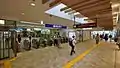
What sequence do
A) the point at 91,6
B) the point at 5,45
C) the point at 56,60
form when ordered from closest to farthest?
the point at 56,60, the point at 5,45, the point at 91,6

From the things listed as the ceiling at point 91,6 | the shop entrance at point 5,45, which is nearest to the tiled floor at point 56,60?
the shop entrance at point 5,45

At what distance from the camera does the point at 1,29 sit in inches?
500

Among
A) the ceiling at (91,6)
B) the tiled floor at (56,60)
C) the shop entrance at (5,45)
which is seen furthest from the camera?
the shop entrance at (5,45)

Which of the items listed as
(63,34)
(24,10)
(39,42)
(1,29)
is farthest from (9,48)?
(63,34)

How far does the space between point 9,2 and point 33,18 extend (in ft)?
13.9

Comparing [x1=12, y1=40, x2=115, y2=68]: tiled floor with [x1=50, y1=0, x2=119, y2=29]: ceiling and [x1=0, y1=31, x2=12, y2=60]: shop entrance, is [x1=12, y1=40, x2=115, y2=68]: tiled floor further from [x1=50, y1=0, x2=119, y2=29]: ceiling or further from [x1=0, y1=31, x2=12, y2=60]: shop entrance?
[x1=50, y1=0, x2=119, y2=29]: ceiling

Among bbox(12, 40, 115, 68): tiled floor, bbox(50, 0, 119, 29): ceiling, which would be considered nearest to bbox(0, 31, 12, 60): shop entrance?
bbox(12, 40, 115, 68): tiled floor

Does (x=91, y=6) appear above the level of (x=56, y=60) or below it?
above

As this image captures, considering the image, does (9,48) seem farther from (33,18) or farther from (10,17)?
(33,18)

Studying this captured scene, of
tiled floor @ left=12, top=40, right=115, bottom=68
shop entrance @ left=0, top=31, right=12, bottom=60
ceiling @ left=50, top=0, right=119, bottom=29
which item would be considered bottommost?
tiled floor @ left=12, top=40, right=115, bottom=68

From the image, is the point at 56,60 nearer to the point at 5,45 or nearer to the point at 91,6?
the point at 5,45

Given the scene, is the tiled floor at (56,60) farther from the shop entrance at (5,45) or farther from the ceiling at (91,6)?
the ceiling at (91,6)

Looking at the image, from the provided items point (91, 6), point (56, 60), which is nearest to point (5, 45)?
point (56, 60)

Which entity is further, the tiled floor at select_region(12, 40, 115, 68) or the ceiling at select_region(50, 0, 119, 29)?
the ceiling at select_region(50, 0, 119, 29)
